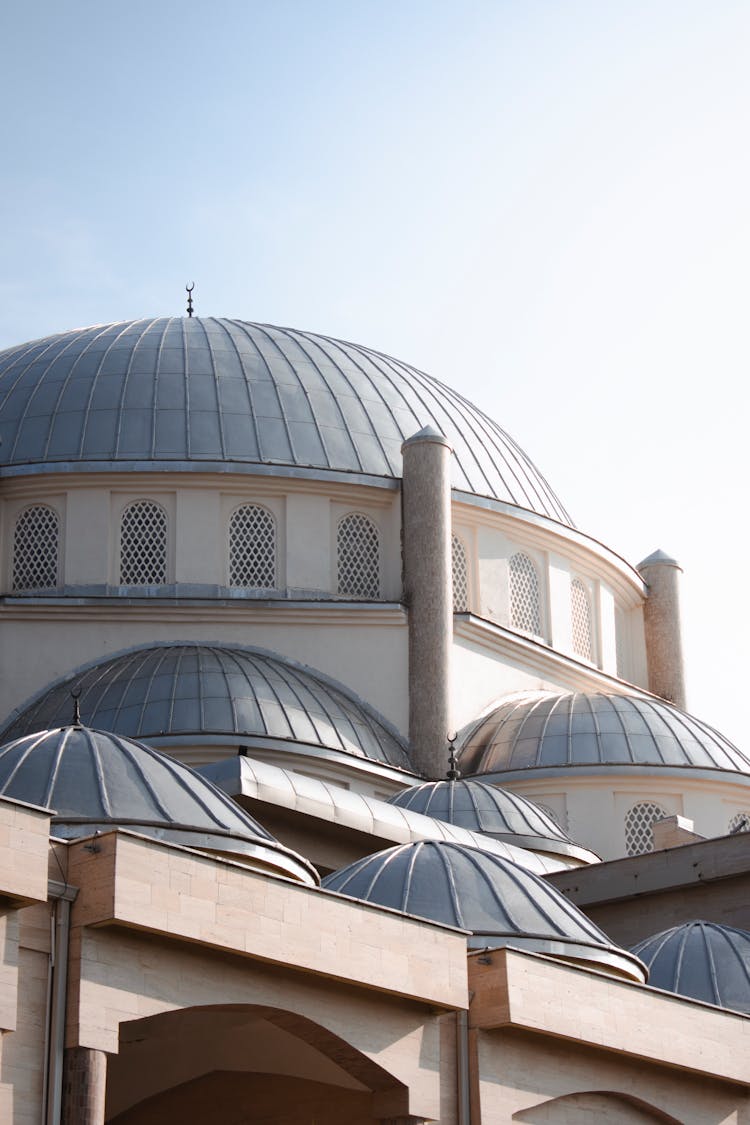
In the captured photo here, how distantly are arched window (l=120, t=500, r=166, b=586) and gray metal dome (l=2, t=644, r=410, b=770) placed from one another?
1.57 m

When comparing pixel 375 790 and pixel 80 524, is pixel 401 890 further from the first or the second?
pixel 80 524

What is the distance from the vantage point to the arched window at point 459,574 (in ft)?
112

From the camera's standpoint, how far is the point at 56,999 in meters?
16.1

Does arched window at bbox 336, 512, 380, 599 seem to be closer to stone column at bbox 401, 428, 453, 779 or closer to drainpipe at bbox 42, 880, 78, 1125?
stone column at bbox 401, 428, 453, 779

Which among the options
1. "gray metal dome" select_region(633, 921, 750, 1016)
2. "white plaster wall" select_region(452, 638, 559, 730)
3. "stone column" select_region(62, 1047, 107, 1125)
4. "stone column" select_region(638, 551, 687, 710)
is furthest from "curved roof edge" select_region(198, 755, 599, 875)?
"stone column" select_region(638, 551, 687, 710)

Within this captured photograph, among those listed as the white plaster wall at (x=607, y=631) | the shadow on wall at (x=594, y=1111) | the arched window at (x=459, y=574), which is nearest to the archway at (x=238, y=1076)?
the shadow on wall at (x=594, y=1111)

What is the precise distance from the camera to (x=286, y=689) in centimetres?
2992

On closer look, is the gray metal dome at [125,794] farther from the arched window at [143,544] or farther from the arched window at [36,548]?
the arched window at [36,548]

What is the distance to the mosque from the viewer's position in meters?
17.2

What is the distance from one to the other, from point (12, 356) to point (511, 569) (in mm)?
10378

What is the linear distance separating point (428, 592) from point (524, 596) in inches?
137

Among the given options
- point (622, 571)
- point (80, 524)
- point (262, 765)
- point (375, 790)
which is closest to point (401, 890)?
point (262, 765)

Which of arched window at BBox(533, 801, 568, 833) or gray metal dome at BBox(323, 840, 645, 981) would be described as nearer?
A: gray metal dome at BBox(323, 840, 645, 981)

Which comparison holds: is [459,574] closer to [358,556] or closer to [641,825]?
[358,556]
